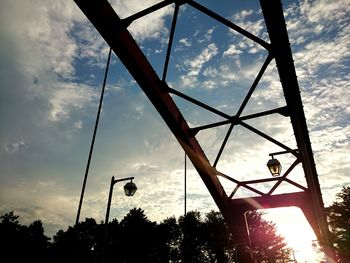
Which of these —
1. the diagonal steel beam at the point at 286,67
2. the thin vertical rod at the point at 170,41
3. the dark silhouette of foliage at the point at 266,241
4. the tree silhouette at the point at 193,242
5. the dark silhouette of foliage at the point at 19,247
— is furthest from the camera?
the tree silhouette at the point at 193,242

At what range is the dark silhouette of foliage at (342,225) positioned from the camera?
83.1 ft

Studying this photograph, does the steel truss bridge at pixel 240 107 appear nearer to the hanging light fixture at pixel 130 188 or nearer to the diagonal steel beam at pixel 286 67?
the diagonal steel beam at pixel 286 67

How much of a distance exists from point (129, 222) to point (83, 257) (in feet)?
47.5

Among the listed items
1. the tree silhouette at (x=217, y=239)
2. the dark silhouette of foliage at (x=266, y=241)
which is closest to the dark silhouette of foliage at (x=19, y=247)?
the tree silhouette at (x=217, y=239)

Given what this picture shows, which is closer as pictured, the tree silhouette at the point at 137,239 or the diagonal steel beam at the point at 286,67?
the diagonal steel beam at the point at 286,67

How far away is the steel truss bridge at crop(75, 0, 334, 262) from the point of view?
4.19 m

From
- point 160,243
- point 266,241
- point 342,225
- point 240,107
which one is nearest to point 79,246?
point 160,243

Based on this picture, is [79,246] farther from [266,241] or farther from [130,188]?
[130,188]

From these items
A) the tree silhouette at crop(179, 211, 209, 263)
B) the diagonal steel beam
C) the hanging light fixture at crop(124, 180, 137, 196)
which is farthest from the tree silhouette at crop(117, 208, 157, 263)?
the diagonal steel beam

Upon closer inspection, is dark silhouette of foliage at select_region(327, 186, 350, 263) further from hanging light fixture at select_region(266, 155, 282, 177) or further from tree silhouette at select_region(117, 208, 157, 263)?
tree silhouette at select_region(117, 208, 157, 263)

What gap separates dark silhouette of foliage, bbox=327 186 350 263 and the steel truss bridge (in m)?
14.4

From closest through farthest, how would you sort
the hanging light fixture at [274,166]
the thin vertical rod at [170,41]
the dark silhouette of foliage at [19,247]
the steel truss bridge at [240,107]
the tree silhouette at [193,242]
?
the steel truss bridge at [240,107] < the thin vertical rod at [170,41] < the hanging light fixture at [274,166] < the dark silhouette of foliage at [19,247] < the tree silhouette at [193,242]

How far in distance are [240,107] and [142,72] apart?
82.9 inches

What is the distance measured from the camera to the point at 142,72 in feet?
16.6
